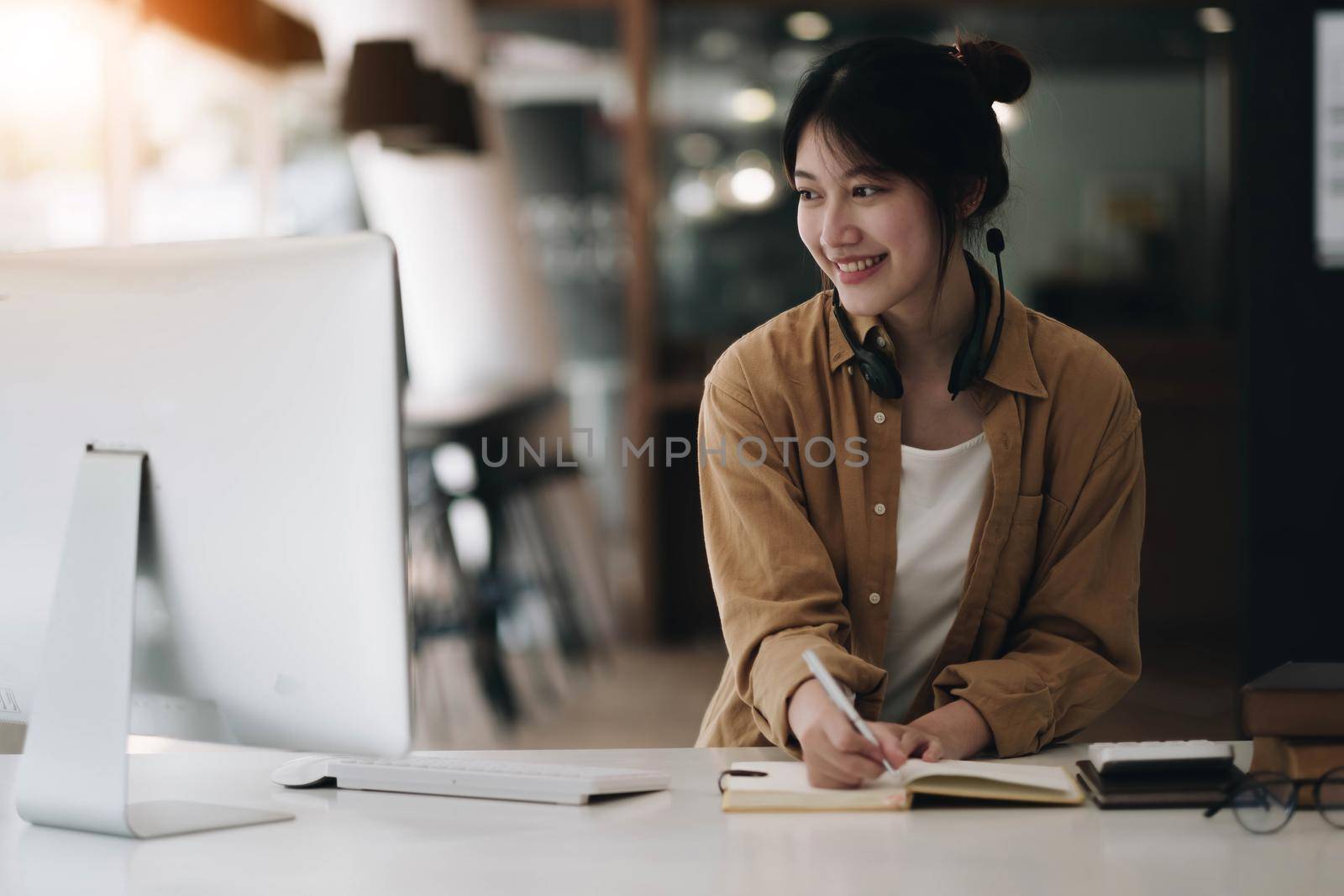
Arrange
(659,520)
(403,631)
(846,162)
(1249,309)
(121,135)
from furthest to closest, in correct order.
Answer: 1. (659,520)
2. (121,135)
3. (1249,309)
4. (846,162)
5. (403,631)

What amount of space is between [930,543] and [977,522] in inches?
2.4

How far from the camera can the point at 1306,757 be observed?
1.17 meters

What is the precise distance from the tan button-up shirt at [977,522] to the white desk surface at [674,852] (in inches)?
9.5

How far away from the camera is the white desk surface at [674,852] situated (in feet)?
3.34

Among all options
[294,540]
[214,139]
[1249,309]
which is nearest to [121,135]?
[214,139]

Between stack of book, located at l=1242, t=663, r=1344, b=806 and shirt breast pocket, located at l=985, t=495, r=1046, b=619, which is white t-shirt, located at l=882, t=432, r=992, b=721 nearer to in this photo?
shirt breast pocket, located at l=985, t=495, r=1046, b=619

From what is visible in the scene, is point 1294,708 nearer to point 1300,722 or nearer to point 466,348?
point 1300,722

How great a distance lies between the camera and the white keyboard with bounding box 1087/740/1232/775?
1.20 meters

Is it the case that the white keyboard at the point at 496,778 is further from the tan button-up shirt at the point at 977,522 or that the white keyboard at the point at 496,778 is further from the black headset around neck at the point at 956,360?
the black headset around neck at the point at 956,360

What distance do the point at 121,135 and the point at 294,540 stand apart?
12.3 feet

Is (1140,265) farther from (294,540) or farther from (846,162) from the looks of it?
(294,540)

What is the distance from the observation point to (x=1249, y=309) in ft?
9.35

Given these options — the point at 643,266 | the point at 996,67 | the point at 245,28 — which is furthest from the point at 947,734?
the point at 245,28

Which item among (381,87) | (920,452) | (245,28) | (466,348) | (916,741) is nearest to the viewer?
(916,741)
